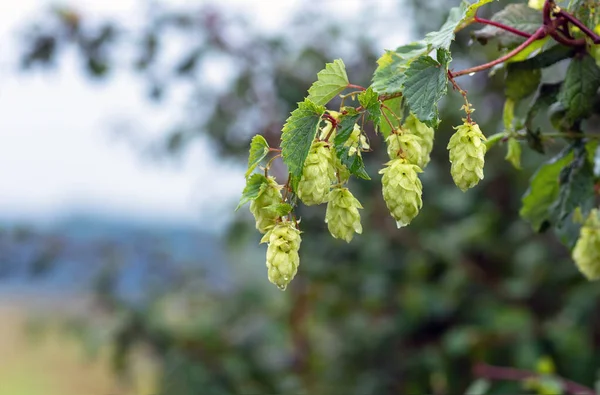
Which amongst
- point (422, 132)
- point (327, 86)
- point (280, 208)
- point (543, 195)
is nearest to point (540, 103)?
point (543, 195)

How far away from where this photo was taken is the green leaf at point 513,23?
100 centimetres

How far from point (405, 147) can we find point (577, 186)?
1.29ft

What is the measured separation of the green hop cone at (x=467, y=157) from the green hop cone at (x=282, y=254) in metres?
0.19

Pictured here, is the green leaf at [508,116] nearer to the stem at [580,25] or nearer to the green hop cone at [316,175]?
the stem at [580,25]

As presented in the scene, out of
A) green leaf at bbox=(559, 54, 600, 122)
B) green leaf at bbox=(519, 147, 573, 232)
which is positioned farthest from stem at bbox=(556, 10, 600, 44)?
green leaf at bbox=(519, 147, 573, 232)

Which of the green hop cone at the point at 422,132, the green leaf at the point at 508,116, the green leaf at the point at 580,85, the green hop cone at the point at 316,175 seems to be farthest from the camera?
the green leaf at the point at 508,116

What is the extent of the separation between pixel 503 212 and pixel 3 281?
2.26m

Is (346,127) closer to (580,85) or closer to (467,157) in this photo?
(467,157)

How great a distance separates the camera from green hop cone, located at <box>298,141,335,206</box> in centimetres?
Answer: 76

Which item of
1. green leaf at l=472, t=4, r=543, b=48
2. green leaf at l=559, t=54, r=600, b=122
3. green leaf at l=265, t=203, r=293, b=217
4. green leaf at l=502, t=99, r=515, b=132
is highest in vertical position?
green leaf at l=472, t=4, r=543, b=48

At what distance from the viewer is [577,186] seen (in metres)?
1.07

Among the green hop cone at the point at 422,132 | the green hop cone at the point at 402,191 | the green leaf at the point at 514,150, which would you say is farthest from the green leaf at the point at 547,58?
the green hop cone at the point at 402,191

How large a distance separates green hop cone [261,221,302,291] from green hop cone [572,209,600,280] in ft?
1.92

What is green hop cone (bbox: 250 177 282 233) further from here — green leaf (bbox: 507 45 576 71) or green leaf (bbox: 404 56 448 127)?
green leaf (bbox: 507 45 576 71)
